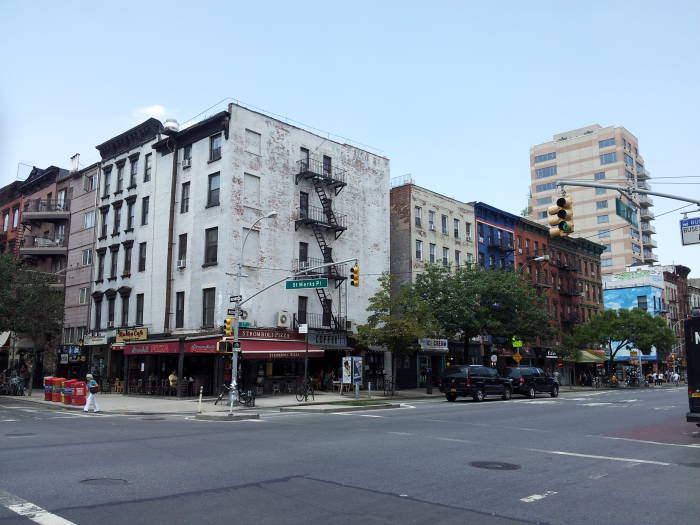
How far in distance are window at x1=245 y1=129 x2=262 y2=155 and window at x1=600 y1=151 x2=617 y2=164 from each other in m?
78.3

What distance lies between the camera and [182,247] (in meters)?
37.8

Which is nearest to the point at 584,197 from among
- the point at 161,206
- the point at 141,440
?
the point at 161,206

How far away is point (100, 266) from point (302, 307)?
1707 cm

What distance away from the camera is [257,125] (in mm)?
37500

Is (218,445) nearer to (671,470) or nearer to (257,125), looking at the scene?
(671,470)

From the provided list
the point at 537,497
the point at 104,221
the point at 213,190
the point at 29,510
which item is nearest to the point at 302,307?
the point at 213,190

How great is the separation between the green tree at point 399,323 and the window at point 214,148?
1296 cm

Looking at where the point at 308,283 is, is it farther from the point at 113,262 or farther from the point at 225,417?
the point at 113,262

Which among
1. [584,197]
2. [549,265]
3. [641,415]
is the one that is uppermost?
[584,197]

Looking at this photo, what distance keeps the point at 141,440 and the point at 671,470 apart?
11.1m

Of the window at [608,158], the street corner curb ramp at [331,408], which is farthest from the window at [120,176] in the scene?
the window at [608,158]

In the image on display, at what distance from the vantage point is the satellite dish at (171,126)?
128 feet

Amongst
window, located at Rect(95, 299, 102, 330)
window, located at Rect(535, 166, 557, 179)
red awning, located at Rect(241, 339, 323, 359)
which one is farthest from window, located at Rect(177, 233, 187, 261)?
window, located at Rect(535, 166, 557, 179)

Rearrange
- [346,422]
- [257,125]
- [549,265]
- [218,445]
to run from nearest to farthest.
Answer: [218,445], [346,422], [257,125], [549,265]
